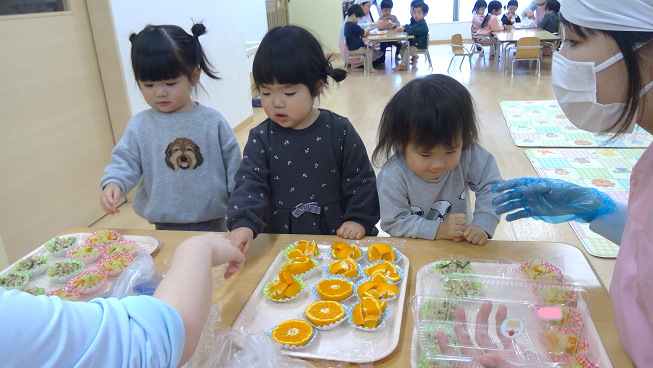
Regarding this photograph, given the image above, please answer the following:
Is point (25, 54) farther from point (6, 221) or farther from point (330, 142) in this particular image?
point (330, 142)

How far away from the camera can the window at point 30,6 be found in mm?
2268

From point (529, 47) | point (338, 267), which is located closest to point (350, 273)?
point (338, 267)

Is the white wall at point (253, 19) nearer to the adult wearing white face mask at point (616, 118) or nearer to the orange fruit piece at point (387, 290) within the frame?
the adult wearing white face mask at point (616, 118)

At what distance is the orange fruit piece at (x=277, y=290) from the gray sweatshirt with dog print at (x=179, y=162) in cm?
68

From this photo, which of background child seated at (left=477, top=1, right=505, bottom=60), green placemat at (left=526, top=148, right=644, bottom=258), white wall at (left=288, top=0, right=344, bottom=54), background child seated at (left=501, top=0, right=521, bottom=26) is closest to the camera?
green placemat at (left=526, top=148, right=644, bottom=258)

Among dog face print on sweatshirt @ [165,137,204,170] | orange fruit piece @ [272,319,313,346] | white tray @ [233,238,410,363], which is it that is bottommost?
white tray @ [233,238,410,363]

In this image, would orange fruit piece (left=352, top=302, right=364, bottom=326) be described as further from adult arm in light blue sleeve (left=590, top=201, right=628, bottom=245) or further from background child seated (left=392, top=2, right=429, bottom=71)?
background child seated (left=392, top=2, right=429, bottom=71)

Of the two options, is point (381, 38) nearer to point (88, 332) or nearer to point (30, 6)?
point (30, 6)

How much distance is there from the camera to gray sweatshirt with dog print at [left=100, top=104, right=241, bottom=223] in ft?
5.13

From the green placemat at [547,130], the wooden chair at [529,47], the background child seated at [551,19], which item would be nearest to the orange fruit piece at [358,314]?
the green placemat at [547,130]

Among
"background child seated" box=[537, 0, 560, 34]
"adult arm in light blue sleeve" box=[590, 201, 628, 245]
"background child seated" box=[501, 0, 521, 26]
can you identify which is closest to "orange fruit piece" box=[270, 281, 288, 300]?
"adult arm in light blue sleeve" box=[590, 201, 628, 245]

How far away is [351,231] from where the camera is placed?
1.24 meters

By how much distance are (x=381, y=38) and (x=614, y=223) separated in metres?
7.38

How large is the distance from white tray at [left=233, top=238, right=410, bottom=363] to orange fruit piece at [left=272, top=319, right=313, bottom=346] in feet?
0.06
